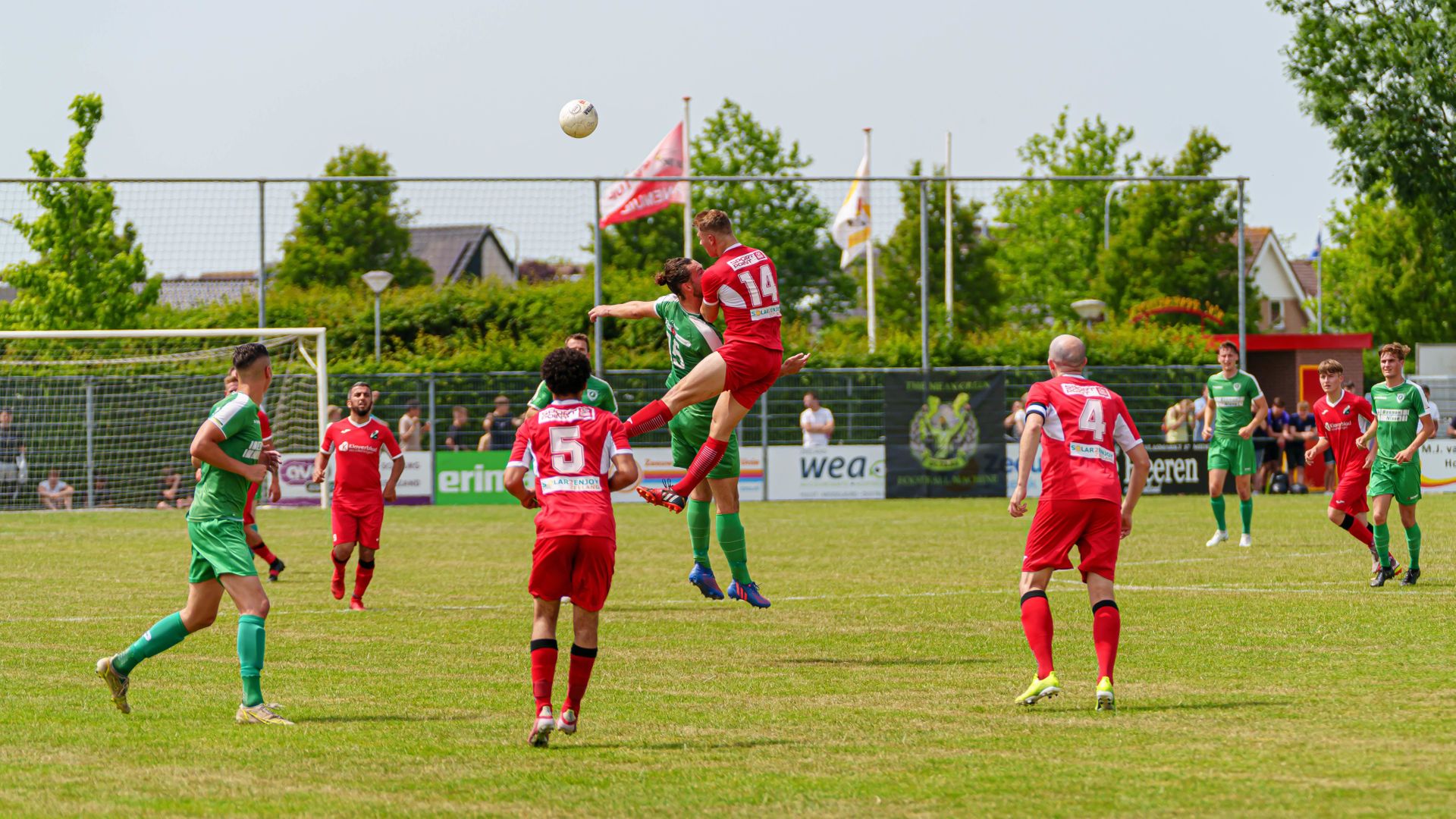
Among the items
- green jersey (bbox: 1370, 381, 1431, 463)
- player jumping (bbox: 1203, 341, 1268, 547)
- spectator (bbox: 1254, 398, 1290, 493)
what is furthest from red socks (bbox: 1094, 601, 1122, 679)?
spectator (bbox: 1254, 398, 1290, 493)

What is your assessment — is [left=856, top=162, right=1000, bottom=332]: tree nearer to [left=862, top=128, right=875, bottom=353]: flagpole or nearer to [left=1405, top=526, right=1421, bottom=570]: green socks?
[left=862, top=128, right=875, bottom=353]: flagpole

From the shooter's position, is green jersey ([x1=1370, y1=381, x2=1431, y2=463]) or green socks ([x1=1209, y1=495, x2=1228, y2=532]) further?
green socks ([x1=1209, y1=495, x2=1228, y2=532])

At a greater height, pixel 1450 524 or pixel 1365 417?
pixel 1365 417

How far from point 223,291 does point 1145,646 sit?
1166 inches


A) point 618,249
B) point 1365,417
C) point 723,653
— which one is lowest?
point 723,653

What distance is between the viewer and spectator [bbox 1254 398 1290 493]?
34.0 meters

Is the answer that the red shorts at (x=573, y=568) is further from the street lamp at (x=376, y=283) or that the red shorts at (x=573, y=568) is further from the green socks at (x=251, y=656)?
the street lamp at (x=376, y=283)

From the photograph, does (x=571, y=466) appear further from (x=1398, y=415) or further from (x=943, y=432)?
(x=943, y=432)

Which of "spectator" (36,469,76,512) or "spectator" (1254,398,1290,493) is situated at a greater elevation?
"spectator" (1254,398,1290,493)

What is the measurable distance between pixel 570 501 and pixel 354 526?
25.1ft

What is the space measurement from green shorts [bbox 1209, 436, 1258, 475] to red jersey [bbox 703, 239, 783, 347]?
10744mm

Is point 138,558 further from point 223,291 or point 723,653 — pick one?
point 223,291

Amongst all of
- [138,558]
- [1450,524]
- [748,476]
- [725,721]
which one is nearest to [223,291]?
[748,476]

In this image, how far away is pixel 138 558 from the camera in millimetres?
19734
